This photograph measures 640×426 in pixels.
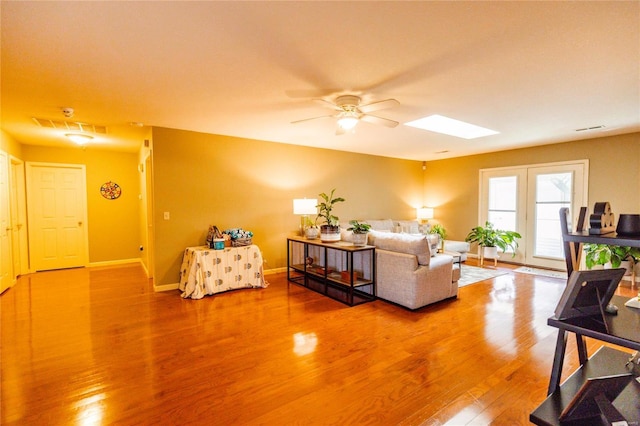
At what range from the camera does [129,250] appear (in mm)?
6914

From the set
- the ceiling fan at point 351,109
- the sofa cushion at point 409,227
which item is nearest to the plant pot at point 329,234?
the ceiling fan at point 351,109

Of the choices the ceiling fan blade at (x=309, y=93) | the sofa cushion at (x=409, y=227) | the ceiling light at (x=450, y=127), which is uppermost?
the ceiling light at (x=450, y=127)

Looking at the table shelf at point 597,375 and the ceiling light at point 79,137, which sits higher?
the ceiling light at point 79,137

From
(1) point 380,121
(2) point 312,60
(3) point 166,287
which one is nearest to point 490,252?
(1) point 380,121

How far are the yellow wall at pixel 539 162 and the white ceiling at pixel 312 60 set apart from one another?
119 cm

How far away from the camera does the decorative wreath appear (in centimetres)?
662

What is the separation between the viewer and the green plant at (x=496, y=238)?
6344 millimetres

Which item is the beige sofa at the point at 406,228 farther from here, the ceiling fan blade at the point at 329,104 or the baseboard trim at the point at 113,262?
the baseboard trim at the point at 113,262

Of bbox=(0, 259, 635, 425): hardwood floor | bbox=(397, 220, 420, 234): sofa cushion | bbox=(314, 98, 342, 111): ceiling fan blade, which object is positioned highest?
bbox=(314, 98, 342, 111): ceiling fan blade

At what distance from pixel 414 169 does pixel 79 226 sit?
8199mm

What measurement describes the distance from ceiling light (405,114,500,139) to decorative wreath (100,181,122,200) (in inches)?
254

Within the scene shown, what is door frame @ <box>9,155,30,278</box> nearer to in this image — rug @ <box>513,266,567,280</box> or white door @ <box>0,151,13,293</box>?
white door @ <box>0,151,13,293</box>

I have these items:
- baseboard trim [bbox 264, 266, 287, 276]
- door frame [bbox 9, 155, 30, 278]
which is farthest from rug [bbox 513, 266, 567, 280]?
door frame [bbox 9, 155, 30, 278]

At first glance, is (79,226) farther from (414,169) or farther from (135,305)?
(414,169)
